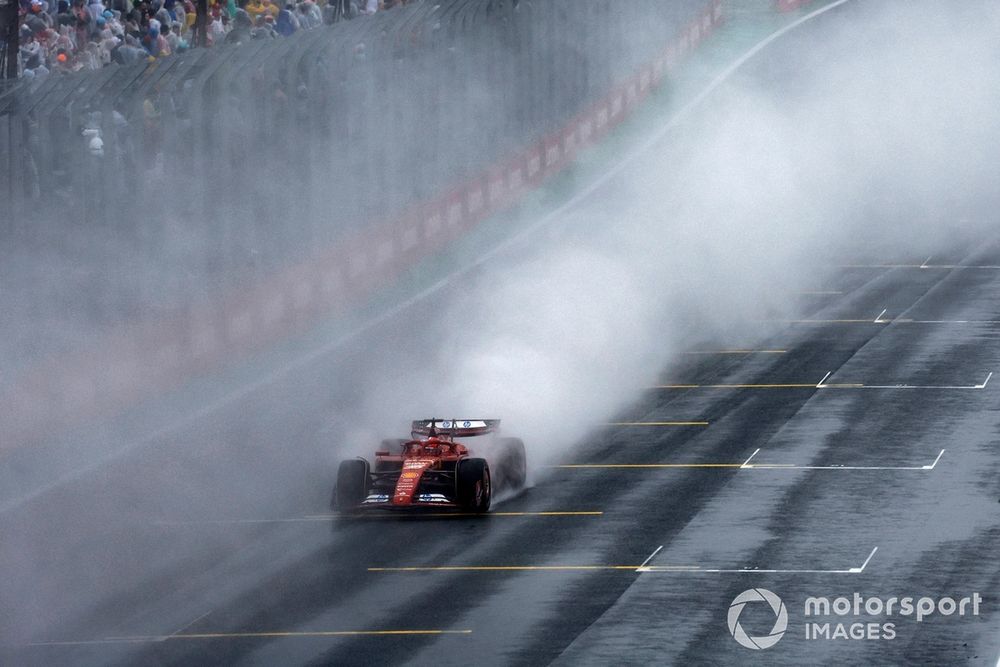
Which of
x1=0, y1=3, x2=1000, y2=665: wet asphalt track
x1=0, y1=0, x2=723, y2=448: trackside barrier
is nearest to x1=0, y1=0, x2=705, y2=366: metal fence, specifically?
x1=0, y1=0, x2=723, y2=448: trackside barrier

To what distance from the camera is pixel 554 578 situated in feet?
67.8

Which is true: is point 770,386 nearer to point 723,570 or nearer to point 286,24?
point 723,570

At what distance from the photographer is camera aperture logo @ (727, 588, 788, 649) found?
1825 centimetres

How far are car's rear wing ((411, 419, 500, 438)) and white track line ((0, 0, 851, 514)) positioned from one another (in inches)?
131

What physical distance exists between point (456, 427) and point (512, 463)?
0.84 meters

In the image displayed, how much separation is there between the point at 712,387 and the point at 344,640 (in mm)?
12586

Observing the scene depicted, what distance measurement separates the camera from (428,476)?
76.3ft

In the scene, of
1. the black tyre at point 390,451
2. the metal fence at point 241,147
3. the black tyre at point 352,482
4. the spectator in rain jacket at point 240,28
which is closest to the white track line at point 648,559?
the black tyre at point 390,451

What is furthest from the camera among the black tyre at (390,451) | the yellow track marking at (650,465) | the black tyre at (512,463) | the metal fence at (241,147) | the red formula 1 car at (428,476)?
the metal fence at (241,147)

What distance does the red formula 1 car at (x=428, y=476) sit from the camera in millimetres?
23062

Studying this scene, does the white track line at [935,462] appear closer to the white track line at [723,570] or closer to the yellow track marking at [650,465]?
the yellow track marking at [650,465]

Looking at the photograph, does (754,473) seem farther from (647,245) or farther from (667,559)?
(647,245)

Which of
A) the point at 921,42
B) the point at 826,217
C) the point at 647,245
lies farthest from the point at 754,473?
the point at 921,42

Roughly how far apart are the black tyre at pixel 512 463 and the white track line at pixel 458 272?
4.26m
